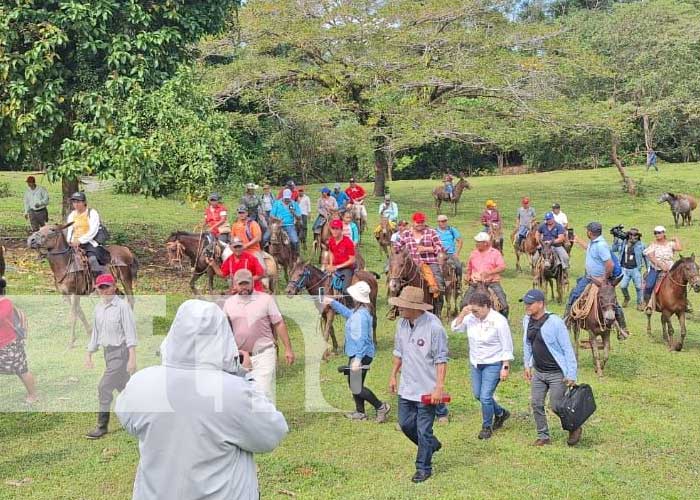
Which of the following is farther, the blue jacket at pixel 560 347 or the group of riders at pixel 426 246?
the group of riders at pixel 426 246

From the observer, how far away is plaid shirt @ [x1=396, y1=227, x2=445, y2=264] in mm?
12305

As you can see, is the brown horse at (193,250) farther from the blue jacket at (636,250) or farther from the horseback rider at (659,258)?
the blue jacket at (636,250)

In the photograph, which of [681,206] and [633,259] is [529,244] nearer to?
Result: [633,259]

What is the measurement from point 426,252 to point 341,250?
135cm

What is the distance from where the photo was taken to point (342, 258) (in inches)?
501

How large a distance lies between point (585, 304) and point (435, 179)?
117ft

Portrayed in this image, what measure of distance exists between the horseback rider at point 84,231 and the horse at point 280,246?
217 inches

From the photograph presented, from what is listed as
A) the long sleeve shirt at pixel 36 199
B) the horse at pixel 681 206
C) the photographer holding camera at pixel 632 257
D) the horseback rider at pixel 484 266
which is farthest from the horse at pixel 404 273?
the horse at pixel 681 206

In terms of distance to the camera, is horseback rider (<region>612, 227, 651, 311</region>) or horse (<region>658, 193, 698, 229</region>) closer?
horseback rider (<region>612, 227, 651, 311</region>)

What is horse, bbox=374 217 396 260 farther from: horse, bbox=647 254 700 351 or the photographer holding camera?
horse, bbox=647 254 700 351

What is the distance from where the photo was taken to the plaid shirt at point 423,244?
40.4 feet

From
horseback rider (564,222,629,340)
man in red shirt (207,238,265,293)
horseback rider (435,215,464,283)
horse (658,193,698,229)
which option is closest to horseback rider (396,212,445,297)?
horseback rider (564,222,629,340)

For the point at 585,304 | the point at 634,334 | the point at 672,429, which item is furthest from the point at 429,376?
the point at 634,334

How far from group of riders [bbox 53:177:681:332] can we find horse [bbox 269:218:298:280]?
81 mm
